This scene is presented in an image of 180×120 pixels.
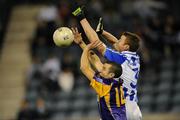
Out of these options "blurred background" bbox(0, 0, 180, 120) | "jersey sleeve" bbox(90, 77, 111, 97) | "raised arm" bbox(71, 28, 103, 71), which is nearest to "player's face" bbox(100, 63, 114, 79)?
"jersey sleeve" bbox(90, 77, 111, 97)

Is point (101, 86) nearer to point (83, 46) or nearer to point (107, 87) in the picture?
point (107, 87)

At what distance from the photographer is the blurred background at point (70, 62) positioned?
1942 centimetres

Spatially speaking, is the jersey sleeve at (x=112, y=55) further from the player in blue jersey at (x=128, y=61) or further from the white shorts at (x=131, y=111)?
the white shorts at (x=131, y=111)

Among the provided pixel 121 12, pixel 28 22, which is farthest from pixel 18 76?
pixel 121 12

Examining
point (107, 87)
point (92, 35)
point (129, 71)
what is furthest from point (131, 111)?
point (92, 35)

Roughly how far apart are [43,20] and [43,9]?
96cm

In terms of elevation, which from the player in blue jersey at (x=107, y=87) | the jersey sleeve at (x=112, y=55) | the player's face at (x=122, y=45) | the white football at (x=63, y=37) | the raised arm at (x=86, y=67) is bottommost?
the player in blue jersey at (x=107, y=87)

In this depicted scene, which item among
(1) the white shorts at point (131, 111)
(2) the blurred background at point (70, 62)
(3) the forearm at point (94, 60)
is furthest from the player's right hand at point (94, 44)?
(2) the blurred background at point (70, 62)

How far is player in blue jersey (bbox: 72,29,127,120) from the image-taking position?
37.4 ft

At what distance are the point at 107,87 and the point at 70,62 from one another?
8548mm

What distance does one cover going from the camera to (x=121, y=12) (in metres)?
21.6

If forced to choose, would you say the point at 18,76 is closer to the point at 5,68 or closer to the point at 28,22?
the point at 5,68

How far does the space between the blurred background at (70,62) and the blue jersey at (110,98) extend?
280 inches

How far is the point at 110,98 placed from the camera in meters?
11.5
